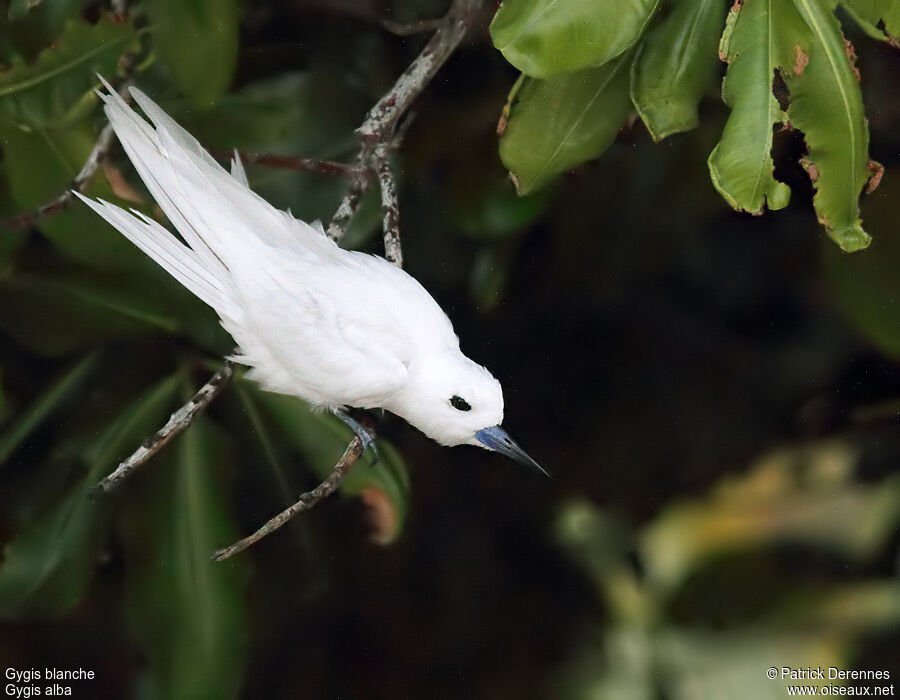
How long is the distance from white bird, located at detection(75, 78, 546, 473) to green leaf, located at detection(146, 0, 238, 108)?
→ 0.13m

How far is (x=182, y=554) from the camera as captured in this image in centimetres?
144

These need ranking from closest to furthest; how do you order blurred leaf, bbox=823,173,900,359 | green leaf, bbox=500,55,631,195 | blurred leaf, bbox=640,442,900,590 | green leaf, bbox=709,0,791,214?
1. green leaf, bbox=709,0,791,214
2. green leaf, bbox=500,55,631,195
3. blurred leaf, bbox=823,173,900,359
4. blurred leaf, bbox=640,442,900,590

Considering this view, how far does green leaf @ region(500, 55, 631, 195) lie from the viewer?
3.90ft

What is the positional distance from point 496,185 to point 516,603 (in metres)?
1.00

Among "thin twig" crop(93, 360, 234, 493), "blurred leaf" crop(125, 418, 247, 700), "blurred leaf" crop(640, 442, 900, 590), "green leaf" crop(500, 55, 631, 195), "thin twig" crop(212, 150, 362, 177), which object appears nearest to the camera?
"thin twig" crop(93, 360, 234, 493)

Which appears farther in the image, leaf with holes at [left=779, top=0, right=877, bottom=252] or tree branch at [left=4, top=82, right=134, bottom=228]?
tree branch at [left=4, top=82, right=134, bottom=228]

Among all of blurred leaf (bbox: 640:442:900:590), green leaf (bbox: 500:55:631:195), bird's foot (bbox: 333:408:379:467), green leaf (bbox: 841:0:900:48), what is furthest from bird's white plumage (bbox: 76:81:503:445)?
blurred leaf (bbox: 640:442:900:590)

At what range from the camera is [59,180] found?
1382 mm

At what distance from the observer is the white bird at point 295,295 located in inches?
43.3

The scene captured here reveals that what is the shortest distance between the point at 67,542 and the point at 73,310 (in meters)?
0.41

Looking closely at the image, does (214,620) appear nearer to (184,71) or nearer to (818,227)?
(184,71)

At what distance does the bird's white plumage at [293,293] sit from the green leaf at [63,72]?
0.63ft

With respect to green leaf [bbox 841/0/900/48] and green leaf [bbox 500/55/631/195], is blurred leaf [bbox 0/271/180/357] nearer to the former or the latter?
green leaf [bbox 500/55/631/195]

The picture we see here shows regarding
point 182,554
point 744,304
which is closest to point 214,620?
point 182,554
